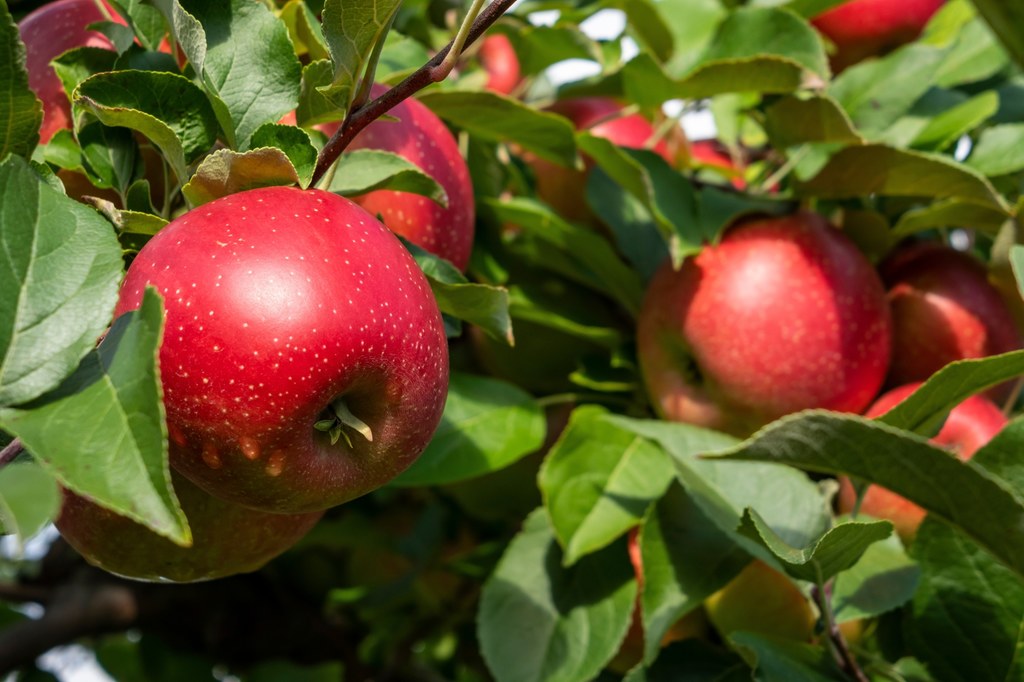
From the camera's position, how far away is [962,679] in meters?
0.85

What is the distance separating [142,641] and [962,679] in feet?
3.65

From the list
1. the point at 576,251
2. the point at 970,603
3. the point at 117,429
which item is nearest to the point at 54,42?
the point at 117,429

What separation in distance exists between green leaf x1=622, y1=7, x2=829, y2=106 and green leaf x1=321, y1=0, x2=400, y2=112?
42 centimetres

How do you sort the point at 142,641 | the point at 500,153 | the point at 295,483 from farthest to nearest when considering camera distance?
the point at 142,641 < the point at 500,153 < the point at 295,483

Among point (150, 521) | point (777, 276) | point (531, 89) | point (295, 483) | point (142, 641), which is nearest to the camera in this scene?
point (150, 521)

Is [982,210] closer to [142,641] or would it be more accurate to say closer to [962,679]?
[962,679]

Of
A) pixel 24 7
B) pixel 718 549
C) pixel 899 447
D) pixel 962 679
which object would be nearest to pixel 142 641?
pixel 24 7

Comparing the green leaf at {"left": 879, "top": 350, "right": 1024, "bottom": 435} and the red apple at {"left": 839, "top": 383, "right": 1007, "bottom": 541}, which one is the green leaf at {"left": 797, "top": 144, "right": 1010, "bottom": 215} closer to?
the red apple at {"left": 839, "top": 383, "right": 1007, "bottom": 541}

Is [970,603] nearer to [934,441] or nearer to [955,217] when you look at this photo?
[934,441]

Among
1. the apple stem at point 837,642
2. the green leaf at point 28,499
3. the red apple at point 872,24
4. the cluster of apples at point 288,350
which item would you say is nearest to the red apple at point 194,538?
the cluster of apples at point 288,350

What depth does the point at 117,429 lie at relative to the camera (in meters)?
0.49

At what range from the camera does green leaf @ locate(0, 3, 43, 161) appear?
62 cm

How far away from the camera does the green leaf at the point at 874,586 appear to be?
2.77 ft

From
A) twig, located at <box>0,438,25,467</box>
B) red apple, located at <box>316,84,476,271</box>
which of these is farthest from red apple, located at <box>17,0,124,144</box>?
twig, located at <box>0,438,25,467</box>
